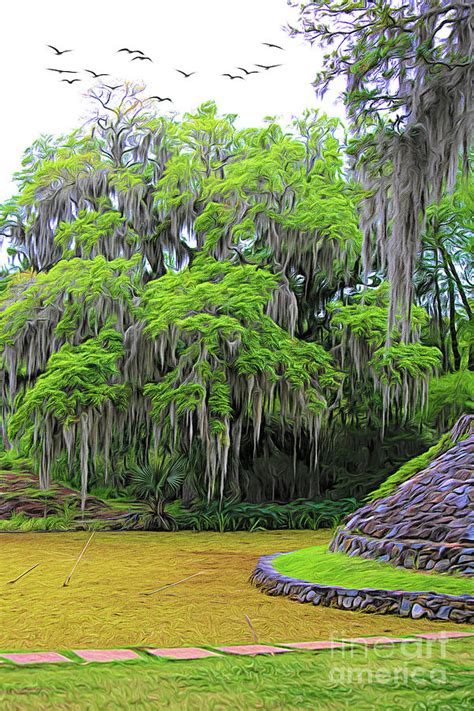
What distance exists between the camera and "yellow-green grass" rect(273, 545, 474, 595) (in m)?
7.46

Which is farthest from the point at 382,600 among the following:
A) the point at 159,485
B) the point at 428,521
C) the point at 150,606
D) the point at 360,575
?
the point at 159,485

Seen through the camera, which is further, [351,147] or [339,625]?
[351,147]

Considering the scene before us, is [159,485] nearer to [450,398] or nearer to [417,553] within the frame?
[450,398]

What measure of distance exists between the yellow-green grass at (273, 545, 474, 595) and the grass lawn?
2.11 metres

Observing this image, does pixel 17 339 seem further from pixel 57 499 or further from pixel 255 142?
pixel 255 142

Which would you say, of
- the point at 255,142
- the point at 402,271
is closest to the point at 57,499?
the point at 255,142

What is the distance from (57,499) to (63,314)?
5191 mm

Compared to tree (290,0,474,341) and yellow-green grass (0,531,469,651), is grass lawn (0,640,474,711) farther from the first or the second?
tree (290,0,474,341)

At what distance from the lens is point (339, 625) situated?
6789mm

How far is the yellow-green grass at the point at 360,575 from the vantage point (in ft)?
24.5

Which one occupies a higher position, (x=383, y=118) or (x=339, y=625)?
(x=383, y=118)

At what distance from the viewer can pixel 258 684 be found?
4668 millimetres

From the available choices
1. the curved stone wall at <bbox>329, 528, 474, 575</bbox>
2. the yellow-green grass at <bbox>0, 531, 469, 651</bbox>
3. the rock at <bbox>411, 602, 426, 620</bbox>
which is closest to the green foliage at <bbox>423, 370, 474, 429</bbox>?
the yellow-green grass at <bbox>0, 531, 469, 651</bbox>

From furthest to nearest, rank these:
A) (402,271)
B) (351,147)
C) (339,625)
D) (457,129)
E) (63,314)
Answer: (63,314), (402,271), (351,147), (457,129), (339,625)
